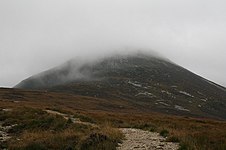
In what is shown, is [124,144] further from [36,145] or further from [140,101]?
[140,101]

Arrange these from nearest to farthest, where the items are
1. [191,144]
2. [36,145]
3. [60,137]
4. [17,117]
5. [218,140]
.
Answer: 1. [191,144]
2. [218,140]
3. [36,145]
4. [60,137]
5. [17,117]

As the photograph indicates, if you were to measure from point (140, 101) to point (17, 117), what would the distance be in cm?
15904

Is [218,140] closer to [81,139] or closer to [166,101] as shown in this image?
[81,139]

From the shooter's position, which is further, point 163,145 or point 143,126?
point 143,126

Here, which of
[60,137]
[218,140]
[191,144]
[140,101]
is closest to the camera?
[191,144]

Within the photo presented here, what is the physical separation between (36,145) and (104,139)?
427 cm

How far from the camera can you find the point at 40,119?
107 feet

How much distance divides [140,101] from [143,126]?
163m

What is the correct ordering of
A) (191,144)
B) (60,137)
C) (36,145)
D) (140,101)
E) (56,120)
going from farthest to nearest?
1. (140,101)
2. (56,120)
3. (60,137)
4. (36,145)
5. (191,144)

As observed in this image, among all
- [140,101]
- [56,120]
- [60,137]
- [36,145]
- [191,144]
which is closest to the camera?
[191,144]

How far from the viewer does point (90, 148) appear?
18.2 m

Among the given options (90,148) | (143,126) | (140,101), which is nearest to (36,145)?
(90,148)

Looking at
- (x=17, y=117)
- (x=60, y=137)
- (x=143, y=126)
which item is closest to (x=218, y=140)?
(x=60, y=137)

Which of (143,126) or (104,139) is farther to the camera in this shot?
(143,126)
